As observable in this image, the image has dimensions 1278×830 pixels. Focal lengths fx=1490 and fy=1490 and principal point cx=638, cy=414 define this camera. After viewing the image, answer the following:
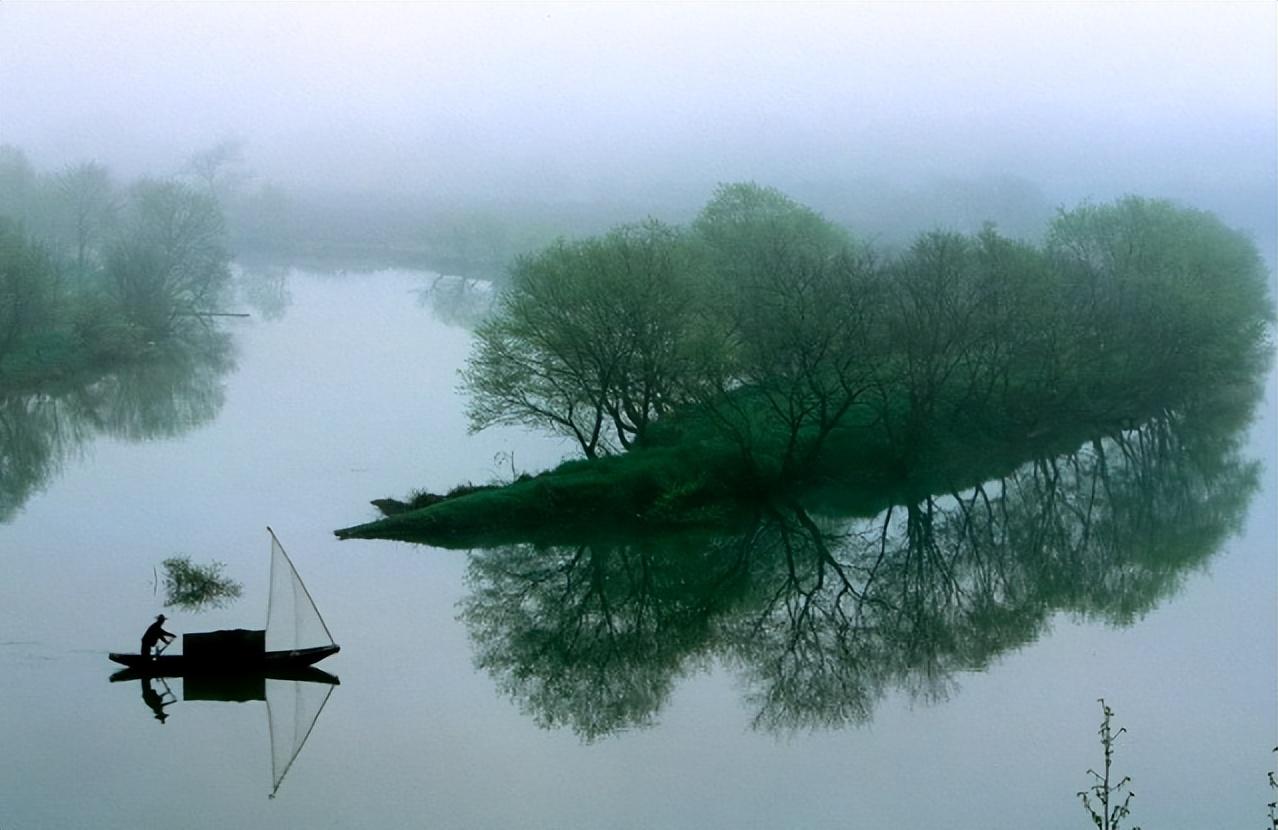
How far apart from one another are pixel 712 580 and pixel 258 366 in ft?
133

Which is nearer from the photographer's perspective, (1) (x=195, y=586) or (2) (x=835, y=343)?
(1) (x=195, y=586)

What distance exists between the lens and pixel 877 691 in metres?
24.8

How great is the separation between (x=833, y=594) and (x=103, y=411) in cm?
Result: 3504

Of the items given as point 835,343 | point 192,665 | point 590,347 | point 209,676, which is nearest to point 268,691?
point 209,676

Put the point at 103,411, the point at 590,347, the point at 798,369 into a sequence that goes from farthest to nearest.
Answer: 1. the point at 103,411
2. the point at 798,369
3. the point at 590,347

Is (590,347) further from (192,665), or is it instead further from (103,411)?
(103,411)

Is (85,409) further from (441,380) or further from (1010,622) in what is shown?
(1010,622)

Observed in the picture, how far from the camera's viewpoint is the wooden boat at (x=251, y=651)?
24.5 metres

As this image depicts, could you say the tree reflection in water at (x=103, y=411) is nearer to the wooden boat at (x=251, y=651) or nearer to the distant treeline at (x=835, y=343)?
the distant treeline at (x=835, y=343)

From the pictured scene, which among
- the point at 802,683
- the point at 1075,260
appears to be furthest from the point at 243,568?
the point at 1075,260

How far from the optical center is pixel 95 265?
82250 millimetres

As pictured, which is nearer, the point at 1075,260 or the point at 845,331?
the point at 845,331

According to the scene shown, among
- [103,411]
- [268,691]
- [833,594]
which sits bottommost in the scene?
[268,691]

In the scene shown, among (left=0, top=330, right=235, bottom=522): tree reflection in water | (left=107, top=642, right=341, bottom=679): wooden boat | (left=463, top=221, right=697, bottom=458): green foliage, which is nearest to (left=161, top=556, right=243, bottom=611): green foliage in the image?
(left=107, top=642, right=341, bottom=679): wooden boat
